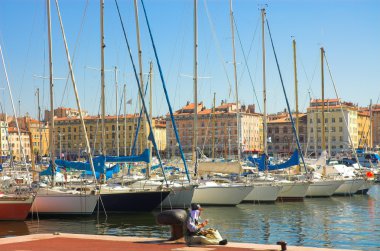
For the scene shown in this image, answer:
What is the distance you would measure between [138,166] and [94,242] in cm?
3559

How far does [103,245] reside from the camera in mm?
17328

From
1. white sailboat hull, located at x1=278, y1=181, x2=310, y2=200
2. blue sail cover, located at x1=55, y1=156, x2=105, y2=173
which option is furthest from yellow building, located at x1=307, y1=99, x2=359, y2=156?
blue sail cover, located at x1=55, y1=156, x2=105, y2=173

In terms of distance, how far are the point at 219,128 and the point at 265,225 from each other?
128441 millimetres

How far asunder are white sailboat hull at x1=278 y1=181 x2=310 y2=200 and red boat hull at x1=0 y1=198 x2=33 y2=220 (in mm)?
18464

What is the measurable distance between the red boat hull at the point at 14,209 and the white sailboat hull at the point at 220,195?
34.4ft

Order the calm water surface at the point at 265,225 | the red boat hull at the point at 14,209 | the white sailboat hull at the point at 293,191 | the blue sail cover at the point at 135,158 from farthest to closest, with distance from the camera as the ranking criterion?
the white sailboat hull at the point at 293,191, the blue sail cover at the point at 135,158, the red boat hull at the point at 14,209, the calm water surface at the point at 265,225

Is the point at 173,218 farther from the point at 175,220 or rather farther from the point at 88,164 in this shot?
the point at 88,164

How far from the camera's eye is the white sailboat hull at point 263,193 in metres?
41.8

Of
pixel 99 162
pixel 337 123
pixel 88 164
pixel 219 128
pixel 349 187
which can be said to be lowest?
pixel 349 187

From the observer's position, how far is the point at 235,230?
28844 mm

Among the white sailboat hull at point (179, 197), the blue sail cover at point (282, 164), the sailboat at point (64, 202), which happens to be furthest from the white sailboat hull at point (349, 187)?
the sailboat at point (64, 202)

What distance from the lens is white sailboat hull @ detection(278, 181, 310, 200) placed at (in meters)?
44.3

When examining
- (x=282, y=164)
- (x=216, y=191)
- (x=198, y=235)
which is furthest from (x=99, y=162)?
(x=198, y=235)

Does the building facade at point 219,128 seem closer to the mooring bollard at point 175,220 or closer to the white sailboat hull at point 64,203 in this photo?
the white sailboat hull at point 64,203
